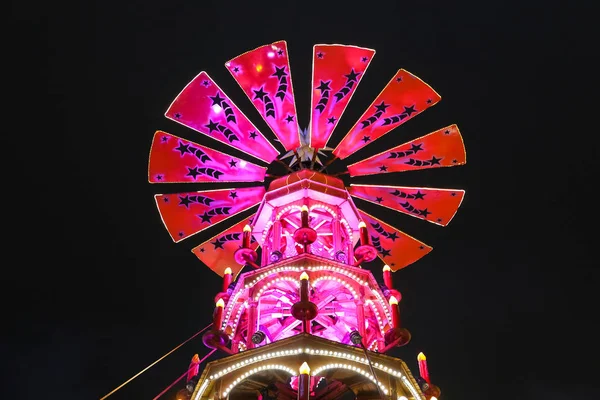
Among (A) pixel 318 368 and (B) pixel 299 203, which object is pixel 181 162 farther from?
(A) pixel 318 368

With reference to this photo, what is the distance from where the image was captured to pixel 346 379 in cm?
1358

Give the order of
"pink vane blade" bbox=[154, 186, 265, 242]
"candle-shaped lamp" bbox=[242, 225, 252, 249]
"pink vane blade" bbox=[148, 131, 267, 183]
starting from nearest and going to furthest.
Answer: "candle-shaped lamp" bbox=[242, 225, 252, 249] → "pink vane blade" bbox=[148, 131, 267, 183] → "pink vane blade" bbox=[154, 186, 265, 242]

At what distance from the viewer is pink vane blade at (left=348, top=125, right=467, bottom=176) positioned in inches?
712

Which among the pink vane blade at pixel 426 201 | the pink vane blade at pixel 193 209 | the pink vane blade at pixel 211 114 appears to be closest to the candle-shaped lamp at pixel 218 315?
the pink vane blade at pixel 193 209

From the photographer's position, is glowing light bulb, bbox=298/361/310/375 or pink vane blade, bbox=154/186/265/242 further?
pink vane blade, bbox=154/186/265/242

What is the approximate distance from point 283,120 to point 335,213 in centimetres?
305

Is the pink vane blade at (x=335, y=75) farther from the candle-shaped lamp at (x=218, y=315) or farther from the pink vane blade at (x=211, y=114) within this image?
the candle-shaped lamp at (x=218, y=315)

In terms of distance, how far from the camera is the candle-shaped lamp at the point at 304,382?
1229cm

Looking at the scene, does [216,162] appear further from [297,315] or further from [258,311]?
[297,315]

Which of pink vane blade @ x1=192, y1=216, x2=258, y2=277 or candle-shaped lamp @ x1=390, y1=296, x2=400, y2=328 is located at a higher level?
pink vane blade @ x1=192, y1=216, x2=258, y2=277

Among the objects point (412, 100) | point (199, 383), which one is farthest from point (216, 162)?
point (199, 383)

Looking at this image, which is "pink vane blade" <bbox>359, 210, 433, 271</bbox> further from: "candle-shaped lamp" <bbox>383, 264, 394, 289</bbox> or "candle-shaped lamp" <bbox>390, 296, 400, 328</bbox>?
"candle-shaped lamp" <bbox>390, 296, 400, 328</bbox>

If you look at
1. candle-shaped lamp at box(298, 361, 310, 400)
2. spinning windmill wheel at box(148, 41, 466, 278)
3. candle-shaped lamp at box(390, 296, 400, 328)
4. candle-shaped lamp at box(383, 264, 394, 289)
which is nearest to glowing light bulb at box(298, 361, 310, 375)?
candle-shaped lamp at box(298, 361, 310, 400)

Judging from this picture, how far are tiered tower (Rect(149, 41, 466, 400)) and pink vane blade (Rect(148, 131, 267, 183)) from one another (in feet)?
0.09
